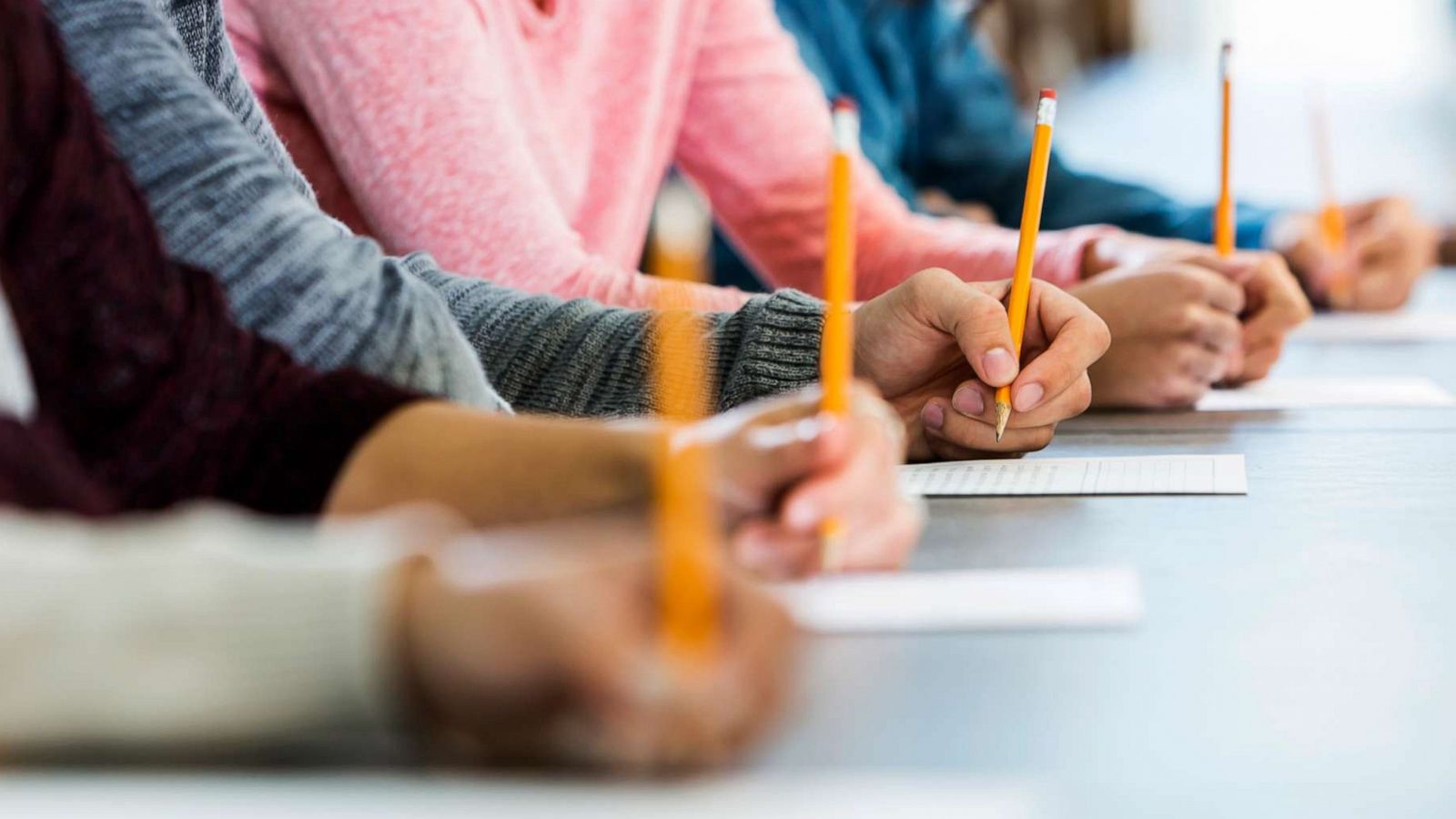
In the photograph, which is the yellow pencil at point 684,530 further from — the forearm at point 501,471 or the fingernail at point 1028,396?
the fingernail at point 1028,396

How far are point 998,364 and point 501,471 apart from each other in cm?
39

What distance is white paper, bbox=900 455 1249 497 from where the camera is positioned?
0.79 m

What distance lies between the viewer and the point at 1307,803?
14.4 inches

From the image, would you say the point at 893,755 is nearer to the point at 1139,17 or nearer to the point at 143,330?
the point at 143,330

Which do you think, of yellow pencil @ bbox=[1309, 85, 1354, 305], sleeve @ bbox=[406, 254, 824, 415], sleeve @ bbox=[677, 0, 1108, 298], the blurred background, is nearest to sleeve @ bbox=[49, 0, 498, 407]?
sleeve @ bbox=[406, 254, 824, 415]

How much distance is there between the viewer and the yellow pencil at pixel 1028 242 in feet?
2.84

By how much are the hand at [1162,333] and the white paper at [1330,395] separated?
3 centimetres

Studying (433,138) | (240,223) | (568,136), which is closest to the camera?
(240,223)

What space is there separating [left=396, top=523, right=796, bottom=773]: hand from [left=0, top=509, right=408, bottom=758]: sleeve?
1cm

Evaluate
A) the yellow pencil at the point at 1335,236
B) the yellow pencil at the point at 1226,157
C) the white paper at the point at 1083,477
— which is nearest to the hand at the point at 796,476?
the white paper at the point at 1083,477

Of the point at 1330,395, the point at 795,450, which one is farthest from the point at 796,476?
the point at 1330,395

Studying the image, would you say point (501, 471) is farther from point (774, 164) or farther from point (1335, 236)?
point (1335, 236)

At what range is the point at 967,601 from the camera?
0.55 m

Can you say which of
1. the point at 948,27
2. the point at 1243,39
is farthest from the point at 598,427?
the point at 1243,39
